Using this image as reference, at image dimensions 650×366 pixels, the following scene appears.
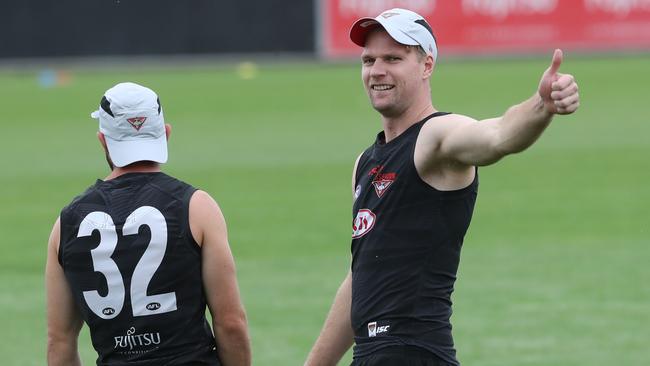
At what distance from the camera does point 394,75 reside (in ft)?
17.6

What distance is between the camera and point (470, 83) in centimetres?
3148

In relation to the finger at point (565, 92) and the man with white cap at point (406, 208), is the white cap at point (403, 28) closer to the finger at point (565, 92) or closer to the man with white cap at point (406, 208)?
the man with white cap at point (406, 208)

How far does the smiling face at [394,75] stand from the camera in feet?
17.6

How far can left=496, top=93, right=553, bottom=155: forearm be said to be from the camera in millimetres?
4617

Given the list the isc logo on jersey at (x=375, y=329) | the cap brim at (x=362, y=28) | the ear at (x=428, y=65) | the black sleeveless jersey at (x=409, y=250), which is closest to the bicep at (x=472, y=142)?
the black sleeveless jersey at (x=409, y=250)

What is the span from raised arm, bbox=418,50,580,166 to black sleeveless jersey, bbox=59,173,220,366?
99cm

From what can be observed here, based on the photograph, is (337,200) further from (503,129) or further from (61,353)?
(503,129)

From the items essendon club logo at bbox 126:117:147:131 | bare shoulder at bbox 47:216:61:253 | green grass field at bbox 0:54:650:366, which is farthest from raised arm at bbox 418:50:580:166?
green grass field at bbox 0:54:650:366

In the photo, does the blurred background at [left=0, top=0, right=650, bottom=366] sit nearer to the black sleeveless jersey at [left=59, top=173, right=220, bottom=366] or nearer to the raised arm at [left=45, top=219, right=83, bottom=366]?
the raised arm at [left=45, top=219, right=83, bottom=366]

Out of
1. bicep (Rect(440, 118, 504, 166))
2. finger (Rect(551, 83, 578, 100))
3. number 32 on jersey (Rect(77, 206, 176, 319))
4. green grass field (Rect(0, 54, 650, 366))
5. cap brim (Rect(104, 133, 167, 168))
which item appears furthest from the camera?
green grass field (Rect(0, 54, 650, 366))

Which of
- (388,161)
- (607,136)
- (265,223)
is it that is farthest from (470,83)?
(388,161)

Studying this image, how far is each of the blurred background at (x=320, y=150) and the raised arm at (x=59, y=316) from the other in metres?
3.90

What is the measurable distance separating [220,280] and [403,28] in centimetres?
126

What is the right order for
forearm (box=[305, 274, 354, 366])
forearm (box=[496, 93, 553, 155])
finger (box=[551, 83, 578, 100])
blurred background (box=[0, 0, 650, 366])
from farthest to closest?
1. blurred background (box=[0, 0, 650, 366])
2. forearm (box=[305, 274, 354, 366])
3. forearm (box=[496, 93, 553, 155])
4. finger (box=[551, 83, 578, 100])
